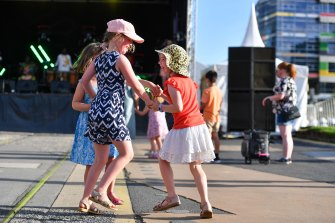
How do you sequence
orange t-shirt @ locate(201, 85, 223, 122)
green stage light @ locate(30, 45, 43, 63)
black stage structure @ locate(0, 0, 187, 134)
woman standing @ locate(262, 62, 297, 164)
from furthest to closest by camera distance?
1. black stage structure @ locate(0, 0, 187, 134)
2. green stage light @ locate(30, 45, 43, 63)
3. orange t-shirt @ locate(201, 85, 223, 122)
4. woman standing @ locate(262, 62, 297, 164)

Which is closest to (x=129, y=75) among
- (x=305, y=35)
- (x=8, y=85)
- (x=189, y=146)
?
(x=189, y=146)

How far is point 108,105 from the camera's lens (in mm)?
5043

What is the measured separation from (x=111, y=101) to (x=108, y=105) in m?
0.04

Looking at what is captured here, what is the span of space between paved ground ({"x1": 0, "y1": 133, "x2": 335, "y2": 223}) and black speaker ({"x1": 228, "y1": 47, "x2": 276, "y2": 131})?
1.78 meters

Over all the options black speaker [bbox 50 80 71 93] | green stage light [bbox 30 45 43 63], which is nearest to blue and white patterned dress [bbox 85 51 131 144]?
black speaker [bbox 50 80 71 93]

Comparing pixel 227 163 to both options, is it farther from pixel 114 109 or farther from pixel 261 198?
pixel 114 109

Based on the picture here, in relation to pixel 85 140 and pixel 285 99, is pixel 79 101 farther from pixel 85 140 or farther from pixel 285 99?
pixel 285 99

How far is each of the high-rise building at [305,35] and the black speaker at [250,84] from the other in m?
86.7

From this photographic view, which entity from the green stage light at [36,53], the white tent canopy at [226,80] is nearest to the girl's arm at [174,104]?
the white tent canopy at [226,80]

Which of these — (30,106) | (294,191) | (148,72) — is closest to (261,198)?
(294,191)

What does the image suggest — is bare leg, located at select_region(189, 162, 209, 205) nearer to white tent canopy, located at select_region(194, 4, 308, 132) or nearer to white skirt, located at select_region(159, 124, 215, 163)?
white skirt, located at select_region(159, 124, 215, 163)

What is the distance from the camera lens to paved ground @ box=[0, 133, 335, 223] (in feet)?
17.4

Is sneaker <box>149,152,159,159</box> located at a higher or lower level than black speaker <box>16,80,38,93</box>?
lower

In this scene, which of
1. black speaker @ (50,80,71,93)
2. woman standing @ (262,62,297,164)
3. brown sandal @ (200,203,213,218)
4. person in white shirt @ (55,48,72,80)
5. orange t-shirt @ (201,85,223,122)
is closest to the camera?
brown sandal @ (200,203,213,218)
